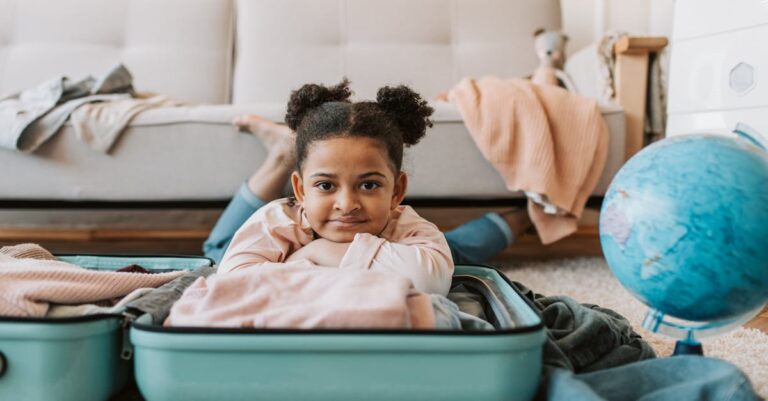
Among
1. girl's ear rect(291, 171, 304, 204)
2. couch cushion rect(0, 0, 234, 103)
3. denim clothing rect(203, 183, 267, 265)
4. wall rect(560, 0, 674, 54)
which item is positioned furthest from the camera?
wall rect(560, 0, 674, 54)

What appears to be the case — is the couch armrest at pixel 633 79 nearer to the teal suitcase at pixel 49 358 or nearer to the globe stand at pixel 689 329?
the globe stand at pixel 689 329

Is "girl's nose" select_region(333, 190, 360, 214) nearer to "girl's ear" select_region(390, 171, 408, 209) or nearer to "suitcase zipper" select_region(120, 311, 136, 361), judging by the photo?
"girl's ear" select_region(390, 171, 408, 209)

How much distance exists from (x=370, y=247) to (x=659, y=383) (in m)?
0.42

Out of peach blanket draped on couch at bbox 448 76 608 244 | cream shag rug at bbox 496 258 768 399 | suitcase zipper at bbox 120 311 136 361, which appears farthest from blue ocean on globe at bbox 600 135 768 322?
peach blanket draped on couch at bbox 448 76 608 244

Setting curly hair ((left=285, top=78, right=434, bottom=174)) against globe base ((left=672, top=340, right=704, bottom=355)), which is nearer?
globe base ((left=672, top=340, right=704, bottom=355))

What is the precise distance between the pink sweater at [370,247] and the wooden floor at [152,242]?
3.33ft

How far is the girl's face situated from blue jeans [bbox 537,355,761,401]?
38 cm

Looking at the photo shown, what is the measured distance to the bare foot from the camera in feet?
4.96

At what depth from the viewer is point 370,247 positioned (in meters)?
0.93

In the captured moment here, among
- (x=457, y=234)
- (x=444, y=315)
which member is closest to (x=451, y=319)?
(x=444, y=315)

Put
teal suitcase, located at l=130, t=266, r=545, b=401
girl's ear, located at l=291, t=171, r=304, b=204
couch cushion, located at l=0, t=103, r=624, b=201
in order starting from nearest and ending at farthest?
1. teal suitcase, located at l=130, t=266, r=545, b=401
2. girl's ear, located at l=291, t=171, r=304, b=204
3. couch cushion, located at l=0, t=103, r=624, b=201

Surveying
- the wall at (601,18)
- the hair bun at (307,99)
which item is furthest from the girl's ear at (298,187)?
the wall at (601,18)

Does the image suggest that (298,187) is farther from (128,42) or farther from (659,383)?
(128,42)

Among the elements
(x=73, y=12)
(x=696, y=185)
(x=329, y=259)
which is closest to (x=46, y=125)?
(x=73, y=12)
